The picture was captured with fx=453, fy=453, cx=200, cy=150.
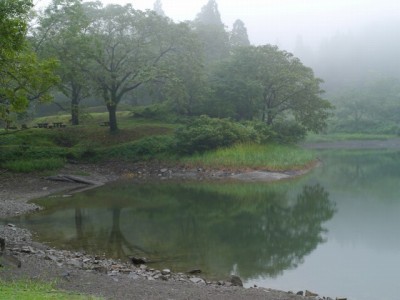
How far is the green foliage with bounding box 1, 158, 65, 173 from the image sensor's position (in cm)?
3141

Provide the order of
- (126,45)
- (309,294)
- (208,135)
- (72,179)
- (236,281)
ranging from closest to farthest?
(309,294) → (236,281) → (72,179) → (208,135) → (126,45)

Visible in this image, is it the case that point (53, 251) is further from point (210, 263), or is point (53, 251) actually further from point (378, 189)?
point (378, 189)

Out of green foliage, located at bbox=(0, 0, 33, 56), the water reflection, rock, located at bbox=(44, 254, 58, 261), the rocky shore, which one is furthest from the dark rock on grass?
green foliage, located at bbox=(0, 0, 33, 56)

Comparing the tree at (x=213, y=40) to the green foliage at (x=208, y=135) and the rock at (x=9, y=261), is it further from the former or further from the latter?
the rock at (x=9, y=261)

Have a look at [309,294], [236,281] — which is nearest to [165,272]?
[236,281]

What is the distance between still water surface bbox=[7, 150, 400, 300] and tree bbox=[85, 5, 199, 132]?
33.3 feet

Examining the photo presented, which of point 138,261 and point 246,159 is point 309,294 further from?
point 246,159

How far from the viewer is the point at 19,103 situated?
18.4m

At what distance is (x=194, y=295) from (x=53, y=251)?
6459mm

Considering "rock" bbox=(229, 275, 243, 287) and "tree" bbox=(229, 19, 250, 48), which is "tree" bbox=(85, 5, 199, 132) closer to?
"rock" bbox=(229, 275, 243, 287)

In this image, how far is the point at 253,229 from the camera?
19.3 metres

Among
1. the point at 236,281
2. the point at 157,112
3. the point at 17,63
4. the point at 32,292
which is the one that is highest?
the point at 17,63

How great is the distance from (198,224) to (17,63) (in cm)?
1080

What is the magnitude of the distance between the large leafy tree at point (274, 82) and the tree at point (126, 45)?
9.28m
